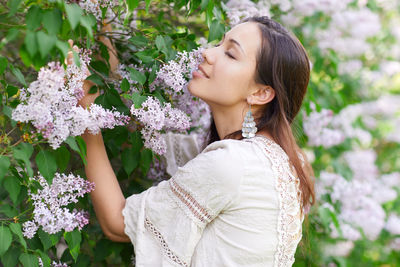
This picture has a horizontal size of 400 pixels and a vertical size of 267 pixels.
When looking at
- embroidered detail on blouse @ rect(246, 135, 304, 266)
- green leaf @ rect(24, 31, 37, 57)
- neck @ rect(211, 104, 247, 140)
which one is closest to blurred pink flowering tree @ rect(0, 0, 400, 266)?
green leaf @ rect(24, 31, 37, 57)

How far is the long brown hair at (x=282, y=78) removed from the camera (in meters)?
1.58

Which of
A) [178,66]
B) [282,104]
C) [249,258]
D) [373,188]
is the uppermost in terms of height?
[178,66]

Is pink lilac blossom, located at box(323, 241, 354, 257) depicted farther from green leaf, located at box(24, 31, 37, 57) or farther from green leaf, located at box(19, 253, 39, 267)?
green leaf, located at box(24, 31, 37, 57)

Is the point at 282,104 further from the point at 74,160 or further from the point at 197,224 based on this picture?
the point at 74,160

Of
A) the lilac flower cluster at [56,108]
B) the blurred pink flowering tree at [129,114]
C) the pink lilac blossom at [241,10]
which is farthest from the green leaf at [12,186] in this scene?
the pink lilac blossom at [241,10]

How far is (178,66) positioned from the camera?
1506 mm

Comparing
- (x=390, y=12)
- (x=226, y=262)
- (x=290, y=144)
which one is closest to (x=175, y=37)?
(x=290, y=144)

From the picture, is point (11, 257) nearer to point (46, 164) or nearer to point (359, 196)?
point (46, 164)

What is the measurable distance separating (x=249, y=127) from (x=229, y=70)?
192mm

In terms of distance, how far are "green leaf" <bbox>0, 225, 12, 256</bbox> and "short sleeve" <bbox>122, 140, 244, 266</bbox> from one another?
0.37 m

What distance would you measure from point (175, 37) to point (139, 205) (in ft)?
1.96

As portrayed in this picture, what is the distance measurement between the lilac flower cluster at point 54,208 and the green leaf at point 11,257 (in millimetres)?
57

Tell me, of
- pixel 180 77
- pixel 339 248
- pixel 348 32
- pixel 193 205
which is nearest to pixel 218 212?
pixel 193 205

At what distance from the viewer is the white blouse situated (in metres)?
1.37
